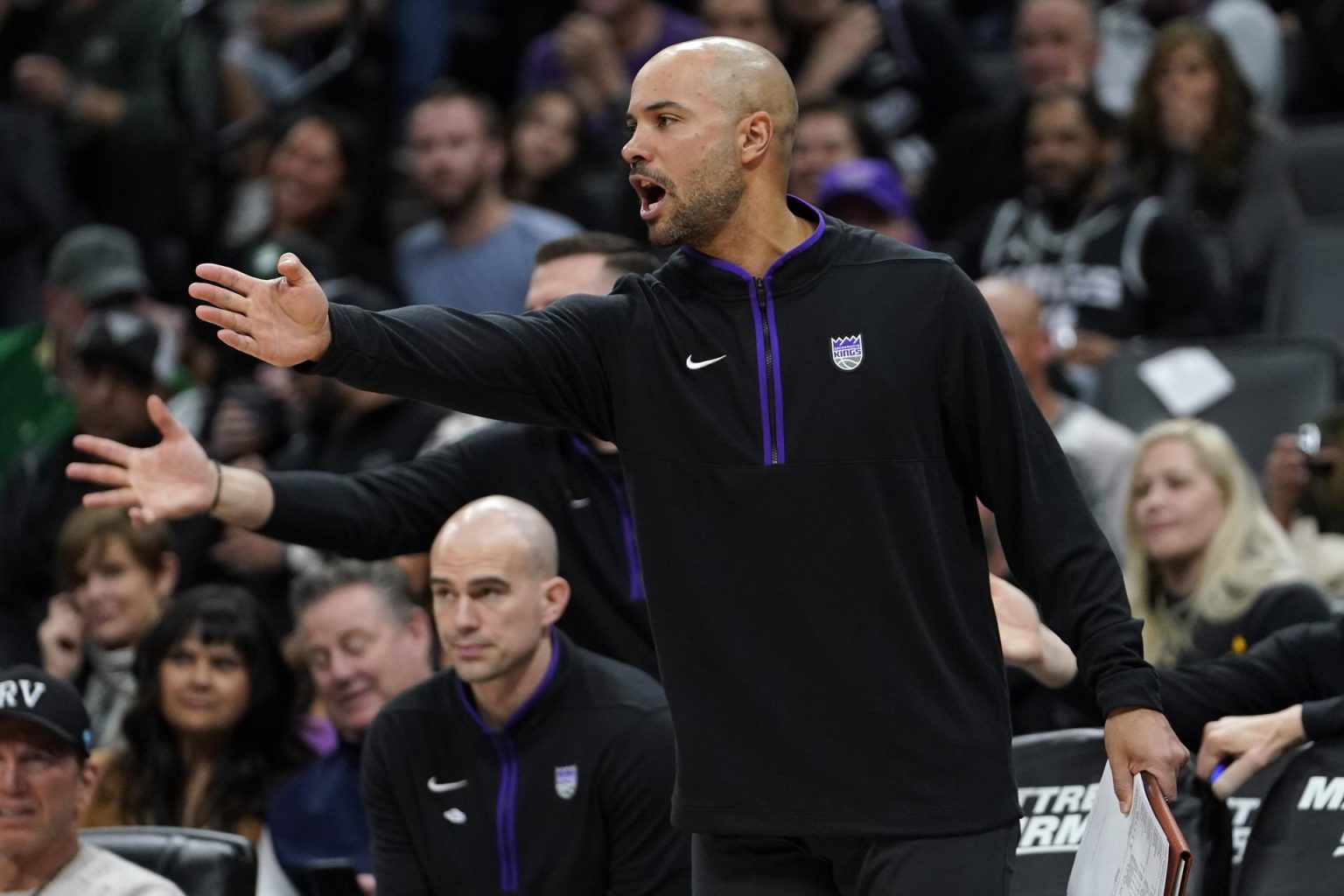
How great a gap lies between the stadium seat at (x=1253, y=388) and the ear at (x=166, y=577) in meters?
3.08

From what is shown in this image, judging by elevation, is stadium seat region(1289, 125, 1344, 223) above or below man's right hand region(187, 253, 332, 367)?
above

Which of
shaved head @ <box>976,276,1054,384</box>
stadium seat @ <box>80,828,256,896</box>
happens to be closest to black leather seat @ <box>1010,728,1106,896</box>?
stadium seat @ <box>80,828,256,896</box>

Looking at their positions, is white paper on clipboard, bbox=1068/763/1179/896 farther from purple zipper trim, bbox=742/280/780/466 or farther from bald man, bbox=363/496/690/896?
bald man, bbox=363/496/690/896

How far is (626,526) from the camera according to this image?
4793 millimetres

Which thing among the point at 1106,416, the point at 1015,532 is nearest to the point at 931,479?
the point at 1015,532

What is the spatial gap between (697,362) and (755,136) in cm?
35

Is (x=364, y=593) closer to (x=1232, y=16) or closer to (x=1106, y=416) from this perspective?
(x=1106, y=416)

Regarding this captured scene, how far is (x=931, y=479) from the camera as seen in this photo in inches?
121

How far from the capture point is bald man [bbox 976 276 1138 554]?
253 inches

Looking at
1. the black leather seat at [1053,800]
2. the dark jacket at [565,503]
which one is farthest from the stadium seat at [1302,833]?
the dark jacket at [565,503]

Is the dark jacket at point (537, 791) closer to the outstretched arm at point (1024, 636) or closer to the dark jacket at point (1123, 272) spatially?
the outstretched arm at point (1024, 636)

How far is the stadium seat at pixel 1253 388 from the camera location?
22.9 feet

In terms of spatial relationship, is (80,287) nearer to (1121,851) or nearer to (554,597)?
(554,597)

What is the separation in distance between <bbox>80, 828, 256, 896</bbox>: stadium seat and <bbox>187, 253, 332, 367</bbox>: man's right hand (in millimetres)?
1858
